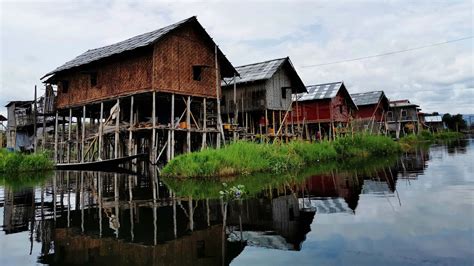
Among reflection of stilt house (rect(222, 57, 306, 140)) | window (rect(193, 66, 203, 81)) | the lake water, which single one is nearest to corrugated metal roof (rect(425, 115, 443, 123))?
reflection of stilt house (rect(222, 57, 306, 140))

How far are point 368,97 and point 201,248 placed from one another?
37.7m

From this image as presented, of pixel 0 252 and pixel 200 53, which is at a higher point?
pixel 200 53

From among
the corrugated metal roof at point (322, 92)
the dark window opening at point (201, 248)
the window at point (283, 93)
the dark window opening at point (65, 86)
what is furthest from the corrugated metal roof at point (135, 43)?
the corrugated metal roof at point (322, 92)

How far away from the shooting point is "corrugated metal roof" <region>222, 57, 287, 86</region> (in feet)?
75.5

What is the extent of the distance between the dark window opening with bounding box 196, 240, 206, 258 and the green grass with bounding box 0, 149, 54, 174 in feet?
53.4

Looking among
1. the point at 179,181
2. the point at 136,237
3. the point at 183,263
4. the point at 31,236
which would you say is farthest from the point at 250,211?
the point at 179,181

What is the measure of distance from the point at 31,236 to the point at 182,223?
2.54 metres

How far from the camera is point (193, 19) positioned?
1820cm

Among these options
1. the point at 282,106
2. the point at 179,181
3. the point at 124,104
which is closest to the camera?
the point at 179,181

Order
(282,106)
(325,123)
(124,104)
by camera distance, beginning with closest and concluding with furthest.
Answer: (124,104) < (282,106) < (325,123)

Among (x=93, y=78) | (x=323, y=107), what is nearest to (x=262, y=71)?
(x=323, y=107)

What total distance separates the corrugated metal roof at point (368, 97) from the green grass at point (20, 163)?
31032 millimetres

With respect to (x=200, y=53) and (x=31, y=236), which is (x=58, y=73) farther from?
(x=31, y=236)

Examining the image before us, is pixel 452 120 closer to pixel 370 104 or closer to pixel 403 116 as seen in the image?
pixel 403 116
